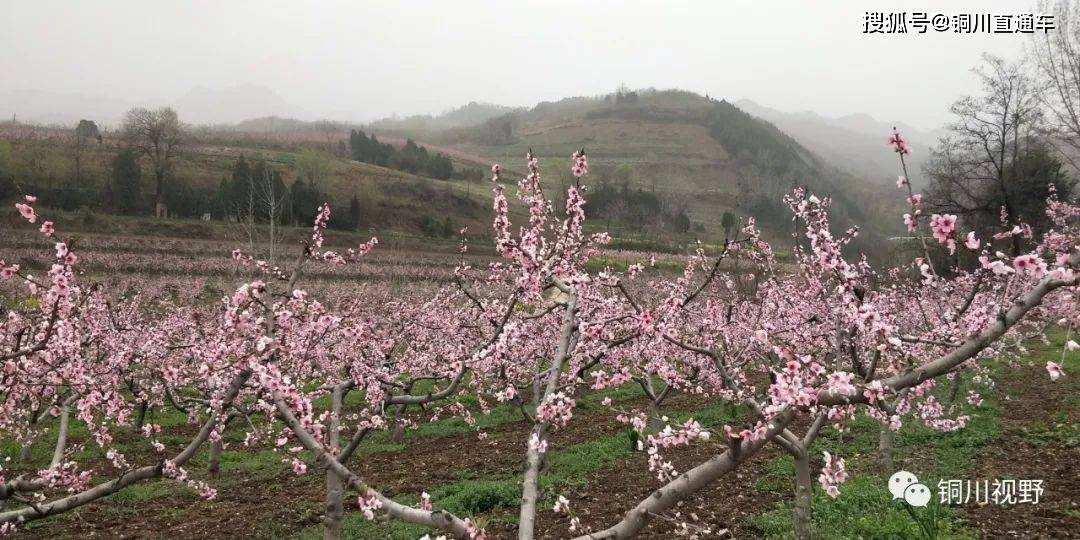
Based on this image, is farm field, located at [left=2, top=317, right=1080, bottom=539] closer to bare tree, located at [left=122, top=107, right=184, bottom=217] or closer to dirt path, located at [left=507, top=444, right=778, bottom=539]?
dirt path, located at [left=507, top=444, right=778, bottom=539]

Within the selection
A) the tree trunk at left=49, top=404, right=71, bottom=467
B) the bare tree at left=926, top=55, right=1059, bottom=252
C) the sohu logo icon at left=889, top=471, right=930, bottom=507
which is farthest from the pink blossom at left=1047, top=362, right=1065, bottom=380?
the bare tree at left=926, top=55, right=1059, bottom=252

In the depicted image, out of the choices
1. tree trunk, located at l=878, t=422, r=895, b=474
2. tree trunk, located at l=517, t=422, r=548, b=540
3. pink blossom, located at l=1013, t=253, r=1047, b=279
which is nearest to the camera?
pink blossom, located at l=1013, t=253, r=1047, b=279

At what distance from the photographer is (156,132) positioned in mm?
76500

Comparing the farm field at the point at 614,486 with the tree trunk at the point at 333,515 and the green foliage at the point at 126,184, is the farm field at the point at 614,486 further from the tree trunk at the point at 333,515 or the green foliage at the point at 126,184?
the green foliage at the point at 126,184

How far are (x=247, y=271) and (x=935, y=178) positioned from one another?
45419mm

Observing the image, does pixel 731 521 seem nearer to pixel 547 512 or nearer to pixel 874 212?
pixel 547 512

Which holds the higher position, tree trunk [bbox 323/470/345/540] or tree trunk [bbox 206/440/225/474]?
tree trunk [bbox 323/470/345/540]

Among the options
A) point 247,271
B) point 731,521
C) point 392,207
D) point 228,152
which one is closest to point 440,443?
point 731,521

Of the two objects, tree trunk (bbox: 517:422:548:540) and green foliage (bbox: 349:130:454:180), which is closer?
tree trunk (bbox: 517:422:548:540)

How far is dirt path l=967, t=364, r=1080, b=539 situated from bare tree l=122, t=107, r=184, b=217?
83599 millimetres

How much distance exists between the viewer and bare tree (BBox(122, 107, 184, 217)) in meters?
76.4

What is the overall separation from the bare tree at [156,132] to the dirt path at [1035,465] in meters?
83.6

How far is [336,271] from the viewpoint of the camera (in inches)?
1873

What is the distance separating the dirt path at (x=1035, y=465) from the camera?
309 inches
